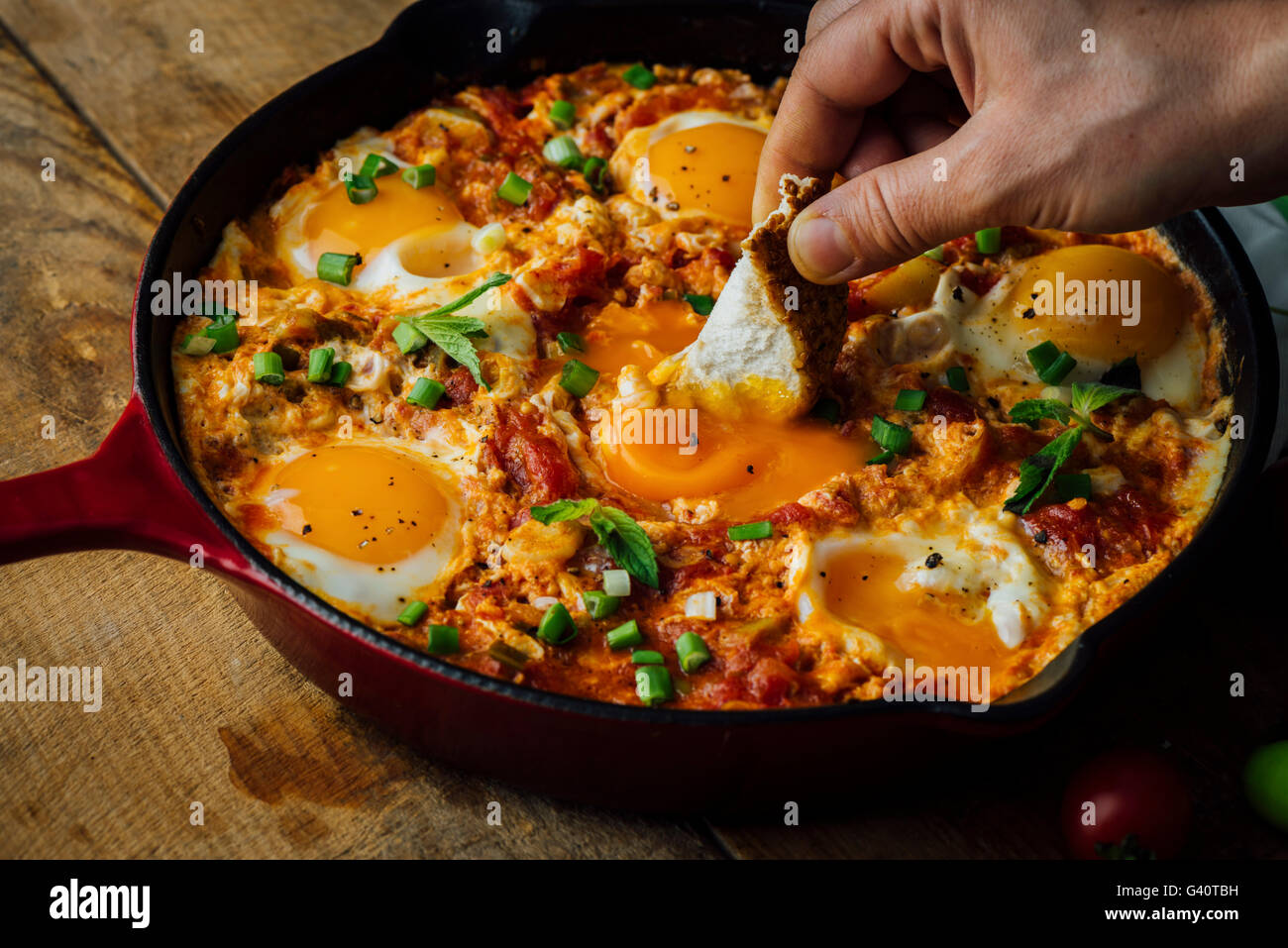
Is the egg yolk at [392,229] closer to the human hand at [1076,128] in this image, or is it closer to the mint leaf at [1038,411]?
the human hand at [1076,128]

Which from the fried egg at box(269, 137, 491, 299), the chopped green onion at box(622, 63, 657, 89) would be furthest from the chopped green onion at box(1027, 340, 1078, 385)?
the chopped green onion at box(622, 63, 657, 89)

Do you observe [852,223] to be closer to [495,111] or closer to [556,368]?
[556,368]

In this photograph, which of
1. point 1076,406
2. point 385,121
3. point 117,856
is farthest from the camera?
point 385,121

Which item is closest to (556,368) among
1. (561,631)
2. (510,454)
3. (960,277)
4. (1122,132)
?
(510,454)

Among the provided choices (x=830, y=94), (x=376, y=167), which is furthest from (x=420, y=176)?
(x=830, y=94)

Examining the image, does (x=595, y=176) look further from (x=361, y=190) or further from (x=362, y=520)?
(x=362, y=520)

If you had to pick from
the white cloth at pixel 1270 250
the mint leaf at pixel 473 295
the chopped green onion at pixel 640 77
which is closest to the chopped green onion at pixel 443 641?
the mint leaf at pixel 473 295
